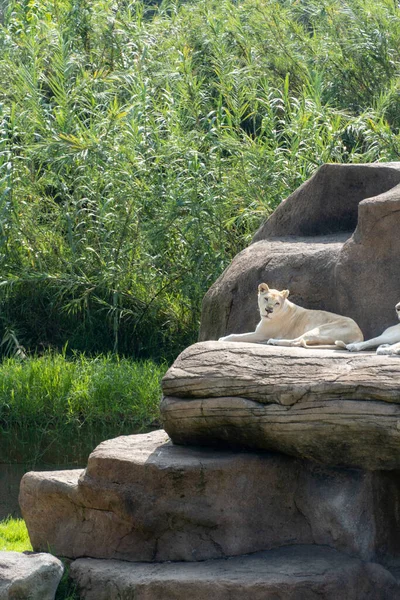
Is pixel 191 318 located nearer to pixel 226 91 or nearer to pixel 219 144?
pixel 219 144

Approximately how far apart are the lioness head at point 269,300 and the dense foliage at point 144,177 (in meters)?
2.43

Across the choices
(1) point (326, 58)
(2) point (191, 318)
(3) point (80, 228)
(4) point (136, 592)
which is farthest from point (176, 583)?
(1) point (326, 58)

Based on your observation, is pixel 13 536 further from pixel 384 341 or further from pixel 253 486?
pixel 384 341

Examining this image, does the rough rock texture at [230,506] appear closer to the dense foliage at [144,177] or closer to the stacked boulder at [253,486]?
the stacked boulder at [253,486]

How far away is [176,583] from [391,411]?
5.04 feet

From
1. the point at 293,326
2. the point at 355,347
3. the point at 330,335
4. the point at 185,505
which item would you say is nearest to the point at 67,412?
the point at 293,326

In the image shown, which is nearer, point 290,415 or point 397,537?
point 290,415

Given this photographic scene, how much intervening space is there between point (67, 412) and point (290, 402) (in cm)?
355

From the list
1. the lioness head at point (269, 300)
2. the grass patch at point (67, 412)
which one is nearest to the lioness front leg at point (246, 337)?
the lioness head at point (269, 300)

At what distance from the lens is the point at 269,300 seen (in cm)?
632

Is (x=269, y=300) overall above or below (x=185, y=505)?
above

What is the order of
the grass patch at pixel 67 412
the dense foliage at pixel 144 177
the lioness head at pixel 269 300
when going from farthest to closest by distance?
the dense foliage at pixel 144 177
the grass patch at pixel 67 412
the lioness head at pixel 269 300

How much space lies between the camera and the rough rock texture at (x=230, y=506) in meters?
5.63

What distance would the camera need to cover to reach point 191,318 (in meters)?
9.58
